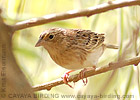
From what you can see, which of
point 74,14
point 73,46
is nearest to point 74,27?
point 73,46

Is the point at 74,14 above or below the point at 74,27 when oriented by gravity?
below

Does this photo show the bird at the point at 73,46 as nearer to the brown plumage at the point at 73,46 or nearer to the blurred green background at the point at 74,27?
the brown plumage at the point at 73,46

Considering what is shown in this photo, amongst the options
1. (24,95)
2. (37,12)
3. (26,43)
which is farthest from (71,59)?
(24,95)

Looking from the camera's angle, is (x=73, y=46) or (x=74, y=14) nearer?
(x=74, y=14)

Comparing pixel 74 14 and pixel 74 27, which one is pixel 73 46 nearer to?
pixel 74 27

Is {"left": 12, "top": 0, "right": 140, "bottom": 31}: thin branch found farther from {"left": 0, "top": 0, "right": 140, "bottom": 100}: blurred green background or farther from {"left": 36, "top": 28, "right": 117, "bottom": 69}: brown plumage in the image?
{"left": 36, "top": 28, "right": 117, "bottom": 69}: brown plumage

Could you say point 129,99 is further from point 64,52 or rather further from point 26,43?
point 26,43
